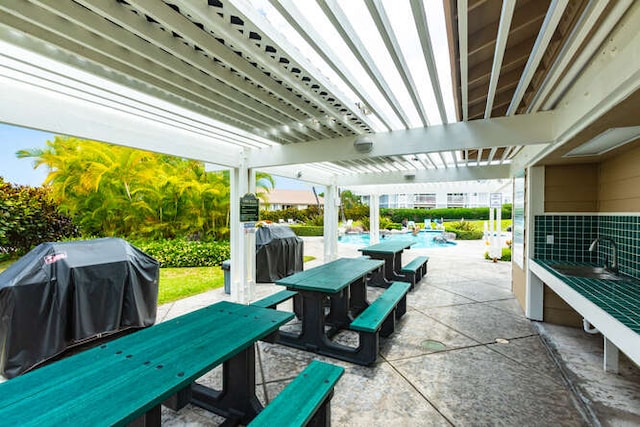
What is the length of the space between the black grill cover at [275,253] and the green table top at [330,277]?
2600 millimetres

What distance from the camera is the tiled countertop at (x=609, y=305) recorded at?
1.68 meters

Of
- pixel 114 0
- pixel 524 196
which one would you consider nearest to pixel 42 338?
pixel 114 0

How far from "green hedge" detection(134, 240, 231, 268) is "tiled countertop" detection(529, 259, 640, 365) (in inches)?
317

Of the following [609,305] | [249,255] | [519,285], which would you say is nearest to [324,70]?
[609,305]

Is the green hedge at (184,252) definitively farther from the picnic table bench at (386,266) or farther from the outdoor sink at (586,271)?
the outdoor sink at (586,271)

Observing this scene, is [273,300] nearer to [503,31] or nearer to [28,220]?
[503,31]

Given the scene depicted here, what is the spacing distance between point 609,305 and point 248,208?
4805 millimetres

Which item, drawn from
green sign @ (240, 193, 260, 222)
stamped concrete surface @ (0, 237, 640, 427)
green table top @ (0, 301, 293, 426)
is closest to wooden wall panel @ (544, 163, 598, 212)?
stamped concrete surface @ (0, 237, 640, 427)

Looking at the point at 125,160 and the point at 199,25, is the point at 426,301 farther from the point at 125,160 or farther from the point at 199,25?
the point at 125,160

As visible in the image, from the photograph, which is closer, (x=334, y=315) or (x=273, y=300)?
(x=273, y=300)

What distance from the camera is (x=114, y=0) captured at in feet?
5.90

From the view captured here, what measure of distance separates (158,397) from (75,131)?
2.97 meters

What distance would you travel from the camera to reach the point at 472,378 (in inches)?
114

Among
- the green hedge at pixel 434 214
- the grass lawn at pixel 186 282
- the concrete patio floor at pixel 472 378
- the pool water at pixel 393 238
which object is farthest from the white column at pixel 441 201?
the concrete patio floor at pixel 472 378
